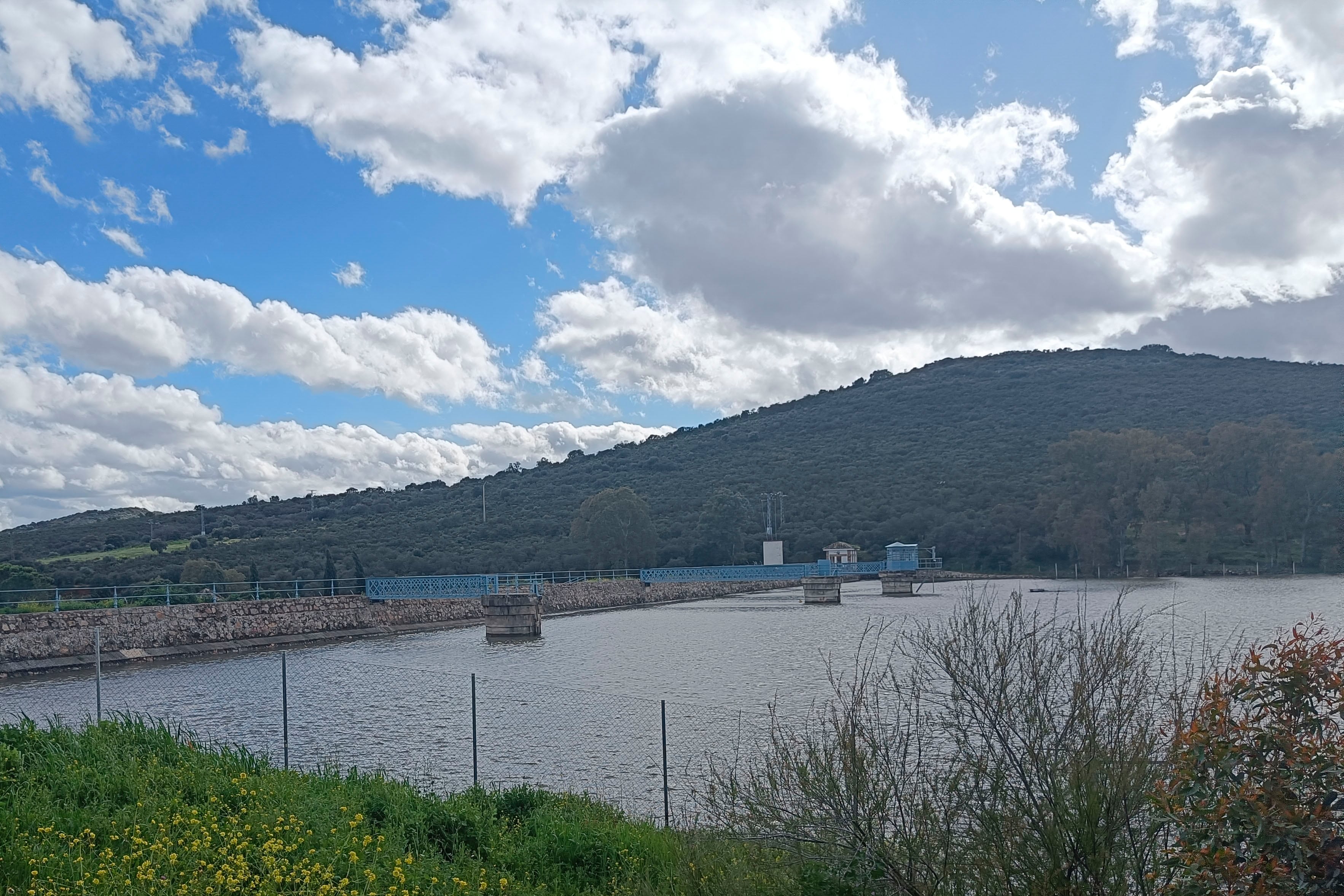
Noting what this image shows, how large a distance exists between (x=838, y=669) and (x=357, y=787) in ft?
41.5

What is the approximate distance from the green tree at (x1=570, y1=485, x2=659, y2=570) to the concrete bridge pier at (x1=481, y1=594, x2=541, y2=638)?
34.3 m

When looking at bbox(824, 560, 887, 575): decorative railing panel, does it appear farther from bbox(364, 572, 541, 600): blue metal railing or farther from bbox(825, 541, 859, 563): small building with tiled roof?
bbox(364, 572, 541, 600): blue metal railing

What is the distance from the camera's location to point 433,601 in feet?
140

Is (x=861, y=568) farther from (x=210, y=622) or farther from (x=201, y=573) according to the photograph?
(x=210, y=622)

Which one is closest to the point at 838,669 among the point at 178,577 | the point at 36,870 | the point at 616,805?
the point at 616,805

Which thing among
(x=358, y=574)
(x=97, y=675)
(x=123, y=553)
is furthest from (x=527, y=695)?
(x=123, y=553)

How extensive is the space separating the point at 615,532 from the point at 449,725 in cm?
5705

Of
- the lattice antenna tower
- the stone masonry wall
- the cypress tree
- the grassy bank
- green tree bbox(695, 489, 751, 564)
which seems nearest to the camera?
the grassy bank

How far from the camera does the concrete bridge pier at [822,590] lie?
54.9m

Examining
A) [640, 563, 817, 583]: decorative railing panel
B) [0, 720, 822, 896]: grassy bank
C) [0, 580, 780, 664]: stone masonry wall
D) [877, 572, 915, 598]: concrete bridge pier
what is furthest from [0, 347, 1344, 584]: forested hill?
[0, 720, 822, 896]: grassy bank

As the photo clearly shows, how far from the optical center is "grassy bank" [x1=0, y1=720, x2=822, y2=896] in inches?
239

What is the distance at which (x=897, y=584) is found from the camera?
212 feet

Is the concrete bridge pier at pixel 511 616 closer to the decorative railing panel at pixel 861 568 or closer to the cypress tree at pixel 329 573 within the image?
the cypress tree at pixel 329 573

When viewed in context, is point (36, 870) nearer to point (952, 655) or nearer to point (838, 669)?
point (952, 655)
